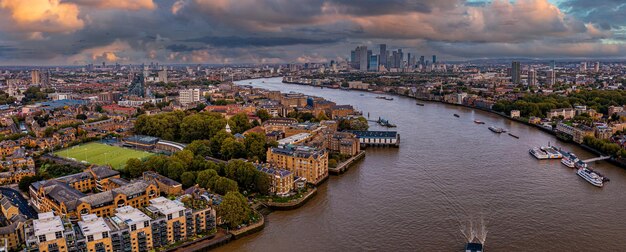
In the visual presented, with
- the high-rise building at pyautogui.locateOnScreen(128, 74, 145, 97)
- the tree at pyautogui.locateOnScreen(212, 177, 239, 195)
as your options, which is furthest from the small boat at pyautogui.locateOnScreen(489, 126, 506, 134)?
the high-rise building at pyautogui.locateOnScreen(128, 74, 145, 97)

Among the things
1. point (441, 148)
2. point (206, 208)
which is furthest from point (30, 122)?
point (441, 148)

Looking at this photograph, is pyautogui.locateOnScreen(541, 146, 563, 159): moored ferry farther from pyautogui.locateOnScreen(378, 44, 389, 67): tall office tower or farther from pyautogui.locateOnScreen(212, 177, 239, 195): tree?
pyautogui.locateOnScreen(378, 44, 389, 67): tall office tower

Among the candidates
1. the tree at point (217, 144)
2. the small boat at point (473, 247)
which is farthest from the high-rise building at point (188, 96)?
the small boat at point (473, 247)

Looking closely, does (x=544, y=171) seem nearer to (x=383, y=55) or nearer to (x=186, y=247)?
(x=186, y=247)

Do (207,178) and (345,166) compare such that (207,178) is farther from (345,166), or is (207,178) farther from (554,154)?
(554,154)

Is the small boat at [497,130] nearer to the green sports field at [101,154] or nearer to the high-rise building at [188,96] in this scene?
the green sports field at [101,154]

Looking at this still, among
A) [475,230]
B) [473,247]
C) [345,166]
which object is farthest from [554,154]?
[473,247]
